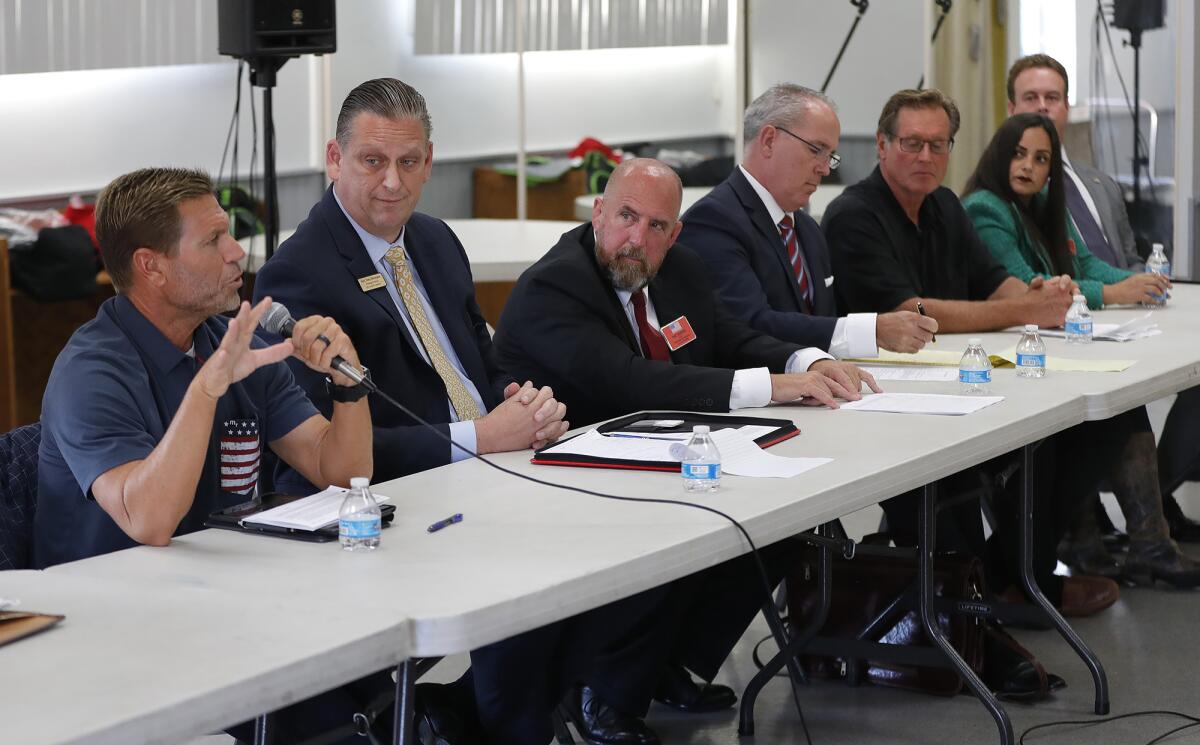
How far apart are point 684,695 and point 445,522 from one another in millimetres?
1371

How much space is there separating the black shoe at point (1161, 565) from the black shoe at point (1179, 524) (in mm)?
418

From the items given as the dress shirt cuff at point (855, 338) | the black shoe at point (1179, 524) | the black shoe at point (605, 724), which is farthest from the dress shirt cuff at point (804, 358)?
the black shoe at point (1179, 524)

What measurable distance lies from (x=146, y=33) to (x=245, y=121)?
644 mm

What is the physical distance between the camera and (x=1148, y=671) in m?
3.49

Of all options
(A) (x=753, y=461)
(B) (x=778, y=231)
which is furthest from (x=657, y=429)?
(B) (x=778, y=231)

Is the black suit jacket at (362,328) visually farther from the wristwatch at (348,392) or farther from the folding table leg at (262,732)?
the folding table leg at (262,732)

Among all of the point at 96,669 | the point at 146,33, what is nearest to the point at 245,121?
the point at 146,33

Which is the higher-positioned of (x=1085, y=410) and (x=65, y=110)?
(x=65, y=110)

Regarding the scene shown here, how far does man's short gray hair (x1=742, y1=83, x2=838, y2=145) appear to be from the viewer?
151 inches

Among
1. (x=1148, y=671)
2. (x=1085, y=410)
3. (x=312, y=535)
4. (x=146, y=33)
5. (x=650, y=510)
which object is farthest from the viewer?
(x=146, y=33)

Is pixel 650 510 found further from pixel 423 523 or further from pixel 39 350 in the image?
pixel 39 350

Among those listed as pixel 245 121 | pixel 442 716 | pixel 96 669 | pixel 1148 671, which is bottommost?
pixel 1148 671

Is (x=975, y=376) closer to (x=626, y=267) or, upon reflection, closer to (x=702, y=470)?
(x=626, y=267)

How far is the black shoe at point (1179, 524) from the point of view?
461cm
